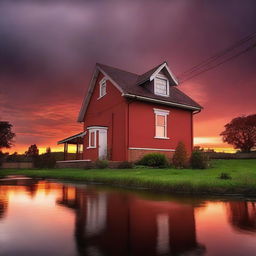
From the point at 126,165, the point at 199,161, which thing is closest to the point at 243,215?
the point at 199,161

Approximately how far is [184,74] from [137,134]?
7.54 m

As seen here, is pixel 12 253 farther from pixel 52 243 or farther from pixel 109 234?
pixel 109 234

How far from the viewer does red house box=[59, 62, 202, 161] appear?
2286cm

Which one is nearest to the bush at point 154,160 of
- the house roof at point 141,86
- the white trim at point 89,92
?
the house roof at point 141,86

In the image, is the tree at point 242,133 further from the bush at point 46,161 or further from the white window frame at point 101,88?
the white window frame at point 101,88

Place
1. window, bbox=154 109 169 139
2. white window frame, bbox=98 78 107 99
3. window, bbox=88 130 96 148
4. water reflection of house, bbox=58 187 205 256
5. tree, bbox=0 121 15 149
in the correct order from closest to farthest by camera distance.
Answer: water reflection of house, bbox=58 187 205 256 < window, bbox=154 109 169 139 < window, bbox=88 130 96 148 < white window frame, bbox=98 78 107 99 < tree, bbox=0 121 15 149

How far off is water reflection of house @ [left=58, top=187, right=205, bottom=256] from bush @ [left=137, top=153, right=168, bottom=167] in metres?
13.4

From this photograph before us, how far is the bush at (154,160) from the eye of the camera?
2106 centimetres

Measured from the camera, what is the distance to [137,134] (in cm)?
2314

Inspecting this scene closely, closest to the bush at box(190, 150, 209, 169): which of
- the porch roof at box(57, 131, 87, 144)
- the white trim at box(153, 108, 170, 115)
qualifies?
the white trim at box(153, 108, 170, 115)

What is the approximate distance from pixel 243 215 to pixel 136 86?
19.6m

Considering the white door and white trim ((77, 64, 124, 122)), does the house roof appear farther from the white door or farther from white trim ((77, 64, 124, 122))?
the white door

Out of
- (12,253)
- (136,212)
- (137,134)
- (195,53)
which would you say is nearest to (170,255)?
(12,253)

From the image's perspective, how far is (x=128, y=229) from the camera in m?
4.77
